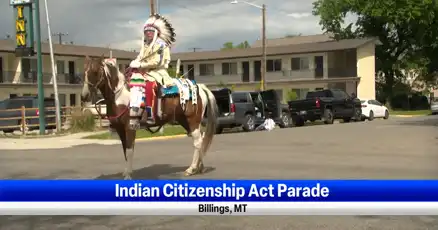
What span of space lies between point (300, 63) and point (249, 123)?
31.3 meters

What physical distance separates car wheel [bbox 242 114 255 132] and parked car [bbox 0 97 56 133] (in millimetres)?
9470

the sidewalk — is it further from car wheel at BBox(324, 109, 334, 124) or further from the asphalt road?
car wheel at BBox(324, 109, 334, 124)

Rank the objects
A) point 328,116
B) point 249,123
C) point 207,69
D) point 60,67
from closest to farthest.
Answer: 1. point 249,123
2. point 328,116
3. point 60,67
4. point 207,69

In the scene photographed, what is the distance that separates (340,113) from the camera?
31.5 meters

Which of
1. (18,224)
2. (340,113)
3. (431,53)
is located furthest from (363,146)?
(431,53)

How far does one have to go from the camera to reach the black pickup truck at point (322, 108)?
30.0 metres

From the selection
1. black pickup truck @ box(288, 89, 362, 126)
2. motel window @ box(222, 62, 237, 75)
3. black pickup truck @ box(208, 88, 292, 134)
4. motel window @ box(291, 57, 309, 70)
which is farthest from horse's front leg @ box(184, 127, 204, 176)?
motel window @ box(291, 57, 309, 70)

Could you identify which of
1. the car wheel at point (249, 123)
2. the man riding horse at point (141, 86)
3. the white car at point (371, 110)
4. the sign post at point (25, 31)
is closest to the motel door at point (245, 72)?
the white car at point (371, 110)

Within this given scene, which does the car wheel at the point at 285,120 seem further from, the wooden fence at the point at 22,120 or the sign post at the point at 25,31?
the sign post at the point at 25,31

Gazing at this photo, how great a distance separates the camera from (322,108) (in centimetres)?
3016

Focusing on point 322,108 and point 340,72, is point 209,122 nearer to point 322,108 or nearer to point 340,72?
point 322,108

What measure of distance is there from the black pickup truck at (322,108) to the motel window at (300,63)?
22576 mm

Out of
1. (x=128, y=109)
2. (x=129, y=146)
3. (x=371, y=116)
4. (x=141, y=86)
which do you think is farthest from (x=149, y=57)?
(x=371, y=116)

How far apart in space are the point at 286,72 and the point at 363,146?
39288 millimetres
